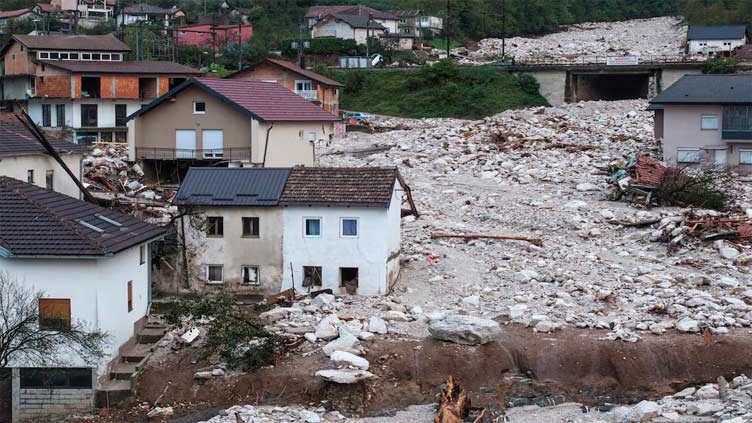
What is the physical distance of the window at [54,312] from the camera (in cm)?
2434

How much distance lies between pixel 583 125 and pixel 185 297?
34165 mm

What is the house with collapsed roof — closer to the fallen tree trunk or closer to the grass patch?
the fallen tree trunk

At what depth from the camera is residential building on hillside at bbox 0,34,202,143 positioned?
54.1m

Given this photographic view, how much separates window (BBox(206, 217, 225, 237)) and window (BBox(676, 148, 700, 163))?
2414 centimetres

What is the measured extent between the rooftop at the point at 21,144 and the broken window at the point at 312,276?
9.14m

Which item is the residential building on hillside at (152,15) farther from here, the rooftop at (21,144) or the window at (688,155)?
the rooftop at (21,144)

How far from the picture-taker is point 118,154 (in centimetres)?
4797

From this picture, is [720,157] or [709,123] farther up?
[709,123]

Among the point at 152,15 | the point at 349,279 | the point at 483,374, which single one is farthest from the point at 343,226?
the point at 152,15

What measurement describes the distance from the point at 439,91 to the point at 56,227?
5142 centimetres

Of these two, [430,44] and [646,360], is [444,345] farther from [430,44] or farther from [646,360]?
[430,44]

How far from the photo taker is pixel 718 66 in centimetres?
7094

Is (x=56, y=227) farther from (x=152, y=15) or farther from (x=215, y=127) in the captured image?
(x=152, y=15)

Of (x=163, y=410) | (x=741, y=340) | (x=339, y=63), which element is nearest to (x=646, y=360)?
(x=741, y=340)
